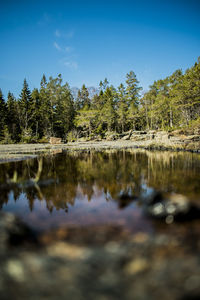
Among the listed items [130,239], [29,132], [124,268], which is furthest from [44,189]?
[29,132]

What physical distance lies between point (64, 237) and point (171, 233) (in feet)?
5.26

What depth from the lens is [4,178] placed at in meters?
5.88

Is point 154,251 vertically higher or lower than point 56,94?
lower

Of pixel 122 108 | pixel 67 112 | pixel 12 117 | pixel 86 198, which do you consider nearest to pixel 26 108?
pixel 12 117

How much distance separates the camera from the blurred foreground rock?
149 cm

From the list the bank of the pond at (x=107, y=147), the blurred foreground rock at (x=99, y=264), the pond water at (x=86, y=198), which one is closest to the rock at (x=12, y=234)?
the blurred foreground rock at (x=99, y=264)

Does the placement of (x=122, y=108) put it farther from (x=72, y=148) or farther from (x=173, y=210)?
(x=173, y=210)

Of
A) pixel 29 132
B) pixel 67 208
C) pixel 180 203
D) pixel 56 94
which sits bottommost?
pixel 67 208

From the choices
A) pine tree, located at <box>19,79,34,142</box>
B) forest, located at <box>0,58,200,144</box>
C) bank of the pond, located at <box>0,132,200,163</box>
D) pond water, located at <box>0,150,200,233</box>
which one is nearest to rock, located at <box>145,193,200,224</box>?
pond water, located at <box>0,150,200,233</box>

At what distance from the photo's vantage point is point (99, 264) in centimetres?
183

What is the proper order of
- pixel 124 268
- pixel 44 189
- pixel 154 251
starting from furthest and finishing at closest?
pixel 44 189 → pixel 154 251 → pixel 124 268

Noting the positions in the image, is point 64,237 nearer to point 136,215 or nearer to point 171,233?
point 136,215

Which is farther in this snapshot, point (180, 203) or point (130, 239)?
point (180, 203)

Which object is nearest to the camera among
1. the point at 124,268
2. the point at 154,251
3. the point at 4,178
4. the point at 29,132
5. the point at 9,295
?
the point at 9,295
